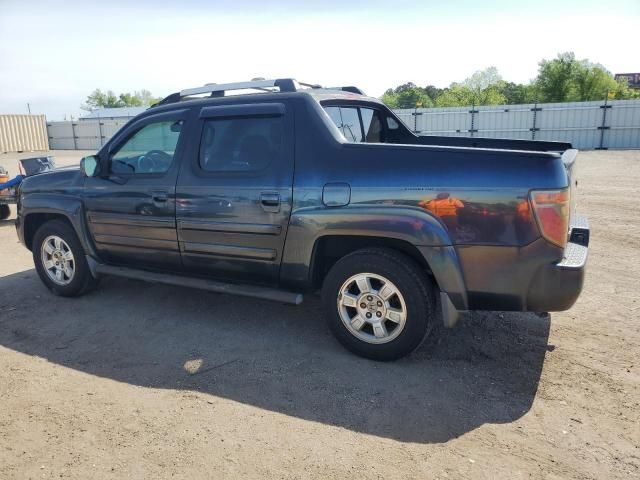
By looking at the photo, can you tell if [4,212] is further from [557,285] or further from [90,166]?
[557,285]

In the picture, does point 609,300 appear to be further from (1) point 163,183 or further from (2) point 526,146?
(1) point 163,183

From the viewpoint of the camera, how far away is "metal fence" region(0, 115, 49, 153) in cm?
3098

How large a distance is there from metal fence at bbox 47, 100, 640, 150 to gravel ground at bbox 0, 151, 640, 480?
20.4 m

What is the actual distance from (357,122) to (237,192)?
61.5 inches

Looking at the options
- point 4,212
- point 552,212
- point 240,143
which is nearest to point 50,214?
point 240,143

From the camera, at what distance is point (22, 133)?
32188mm

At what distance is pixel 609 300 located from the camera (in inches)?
188

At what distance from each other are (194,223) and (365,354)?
68.9 inches

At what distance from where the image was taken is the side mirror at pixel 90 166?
15.4 ft

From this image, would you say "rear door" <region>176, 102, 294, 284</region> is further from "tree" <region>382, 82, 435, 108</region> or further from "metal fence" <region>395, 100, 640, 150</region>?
"tree" <region>382, 82, 435, 108</region>

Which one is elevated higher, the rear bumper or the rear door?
the rear door

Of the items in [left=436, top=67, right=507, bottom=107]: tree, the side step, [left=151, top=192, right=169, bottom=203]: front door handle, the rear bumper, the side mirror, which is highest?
[left=436, top=67, right=507, bottom=107]: tree

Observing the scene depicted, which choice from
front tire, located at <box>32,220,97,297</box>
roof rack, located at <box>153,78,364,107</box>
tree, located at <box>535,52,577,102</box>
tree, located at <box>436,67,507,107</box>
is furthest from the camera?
tree, located at <box>436,67,507,107</box>

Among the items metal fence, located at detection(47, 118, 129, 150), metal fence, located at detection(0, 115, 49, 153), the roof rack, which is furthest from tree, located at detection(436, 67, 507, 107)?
the roof rack
